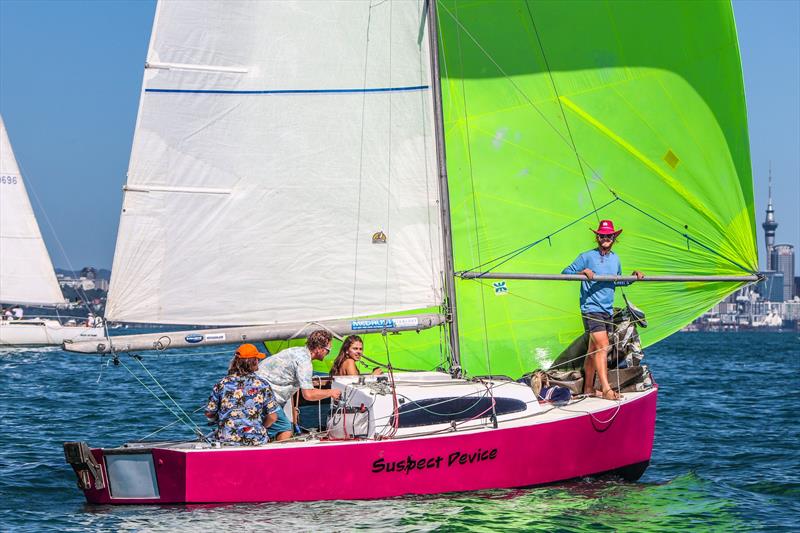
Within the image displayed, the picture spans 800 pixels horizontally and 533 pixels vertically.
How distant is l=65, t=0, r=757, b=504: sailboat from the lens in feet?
35.9

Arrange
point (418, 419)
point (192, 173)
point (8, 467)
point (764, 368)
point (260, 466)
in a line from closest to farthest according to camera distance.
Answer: point (260, 466) → point (418, 419) → point (192, 173) → point (8, 467) → point (764, 368)

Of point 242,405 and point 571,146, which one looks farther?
point 571,146

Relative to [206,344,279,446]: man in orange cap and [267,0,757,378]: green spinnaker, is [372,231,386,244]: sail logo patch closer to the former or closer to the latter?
[267,0,757,378]: green spinnaker

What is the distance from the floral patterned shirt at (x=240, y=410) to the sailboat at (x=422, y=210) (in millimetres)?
216

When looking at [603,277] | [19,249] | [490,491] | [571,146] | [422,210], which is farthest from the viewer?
[19,249]

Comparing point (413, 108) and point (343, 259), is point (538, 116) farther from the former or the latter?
point (343, 259)

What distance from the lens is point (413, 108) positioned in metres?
12.8

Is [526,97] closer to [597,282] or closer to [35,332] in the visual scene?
[597,282]

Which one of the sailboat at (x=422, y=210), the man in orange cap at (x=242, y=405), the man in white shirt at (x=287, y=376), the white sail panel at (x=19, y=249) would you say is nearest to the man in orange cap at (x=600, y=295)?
the sailboat at (x=422, y=210)

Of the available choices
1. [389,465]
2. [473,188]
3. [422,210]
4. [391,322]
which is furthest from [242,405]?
[473,188]

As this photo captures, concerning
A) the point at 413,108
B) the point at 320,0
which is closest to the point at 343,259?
the point at 413,108

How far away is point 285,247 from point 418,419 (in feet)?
8.83

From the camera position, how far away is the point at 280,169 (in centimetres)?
1251

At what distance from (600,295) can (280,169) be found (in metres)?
3.81
